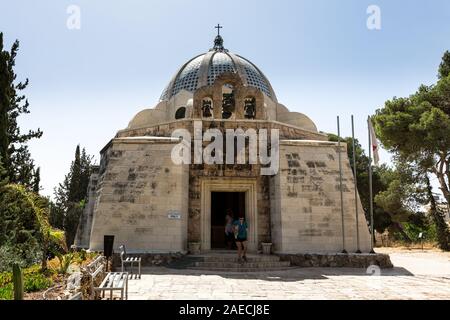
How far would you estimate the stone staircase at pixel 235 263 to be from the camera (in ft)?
30.3

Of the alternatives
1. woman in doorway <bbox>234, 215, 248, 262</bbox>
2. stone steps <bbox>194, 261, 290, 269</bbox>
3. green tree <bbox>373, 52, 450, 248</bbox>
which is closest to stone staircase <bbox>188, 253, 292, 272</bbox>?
stone steps <bbox>194, 261, 290, 269</bbox>

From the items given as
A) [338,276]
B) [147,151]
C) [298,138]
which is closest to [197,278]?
[338,276]

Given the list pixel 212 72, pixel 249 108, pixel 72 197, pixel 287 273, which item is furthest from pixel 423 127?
pixel 72 197

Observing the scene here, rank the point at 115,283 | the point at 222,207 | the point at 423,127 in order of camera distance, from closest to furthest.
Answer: the point at 115,283 → the point at 222,207 → the point at 423,127

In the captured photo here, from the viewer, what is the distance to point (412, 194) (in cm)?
2153

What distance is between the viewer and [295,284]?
717 cm

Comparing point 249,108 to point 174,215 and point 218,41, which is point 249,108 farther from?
point 218,41

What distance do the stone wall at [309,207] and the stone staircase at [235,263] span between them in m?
0.71

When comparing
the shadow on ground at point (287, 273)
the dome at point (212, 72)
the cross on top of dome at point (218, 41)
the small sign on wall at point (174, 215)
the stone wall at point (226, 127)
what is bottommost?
the shadow on ground at point (287, 273)

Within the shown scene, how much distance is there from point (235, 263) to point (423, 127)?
12.6 m

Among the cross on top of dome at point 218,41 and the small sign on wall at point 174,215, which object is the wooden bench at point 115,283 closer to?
the small sign on wall at point 174,215

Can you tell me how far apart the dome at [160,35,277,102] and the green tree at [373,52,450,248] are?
6116 mm

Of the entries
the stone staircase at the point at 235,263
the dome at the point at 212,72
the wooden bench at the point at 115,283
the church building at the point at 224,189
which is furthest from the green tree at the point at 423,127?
the wooden bench at the point at 115,283
